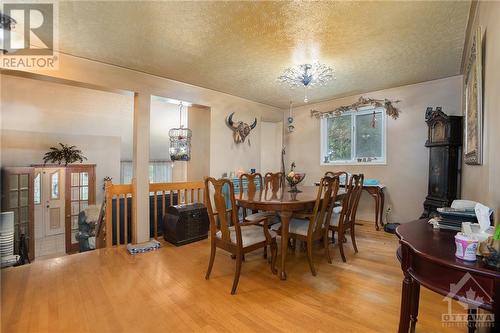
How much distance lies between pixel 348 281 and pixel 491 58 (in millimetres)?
2015

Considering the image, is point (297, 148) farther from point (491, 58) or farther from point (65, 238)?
point (65, 238)

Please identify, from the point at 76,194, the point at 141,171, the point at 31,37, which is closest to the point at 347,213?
the point at 141,171

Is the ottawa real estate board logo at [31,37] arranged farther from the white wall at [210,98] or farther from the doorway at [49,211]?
the doorway at [49,211]

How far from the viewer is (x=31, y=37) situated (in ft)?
8.00

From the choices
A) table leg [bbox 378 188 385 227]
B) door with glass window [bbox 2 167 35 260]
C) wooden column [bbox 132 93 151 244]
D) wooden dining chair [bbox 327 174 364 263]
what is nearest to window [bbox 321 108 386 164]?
table leg [bbox 378 188 385 227]

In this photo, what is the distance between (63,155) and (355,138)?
7.09 meters

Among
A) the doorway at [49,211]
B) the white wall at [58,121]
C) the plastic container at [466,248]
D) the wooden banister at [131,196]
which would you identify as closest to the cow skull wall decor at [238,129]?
the wooden banister at [131,196]

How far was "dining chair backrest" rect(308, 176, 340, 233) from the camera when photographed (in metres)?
2.27

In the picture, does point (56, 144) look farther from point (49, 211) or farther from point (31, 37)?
point (31, 37)

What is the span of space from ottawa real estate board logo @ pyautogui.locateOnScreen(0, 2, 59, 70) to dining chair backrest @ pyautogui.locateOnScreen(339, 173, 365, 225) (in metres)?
3.33

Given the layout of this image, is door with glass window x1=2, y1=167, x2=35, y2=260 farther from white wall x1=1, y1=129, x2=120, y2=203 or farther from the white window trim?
the white window trim

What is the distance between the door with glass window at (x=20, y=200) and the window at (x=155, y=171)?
2.22 metres

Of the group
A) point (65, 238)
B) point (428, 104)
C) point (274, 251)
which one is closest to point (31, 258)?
point (65, 238)

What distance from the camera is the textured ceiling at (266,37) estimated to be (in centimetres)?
198
